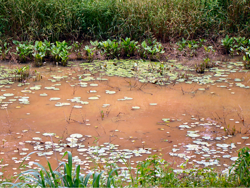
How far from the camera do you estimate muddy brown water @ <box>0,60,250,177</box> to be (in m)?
3.69

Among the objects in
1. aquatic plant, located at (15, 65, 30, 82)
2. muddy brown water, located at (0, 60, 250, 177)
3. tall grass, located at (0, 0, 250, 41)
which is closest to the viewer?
muddy brown water, located at (0, 60, 250, 177)

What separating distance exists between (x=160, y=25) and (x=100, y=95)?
3.76 m

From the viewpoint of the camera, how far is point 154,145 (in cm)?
371

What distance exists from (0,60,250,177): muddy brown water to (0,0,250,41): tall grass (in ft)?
9.10

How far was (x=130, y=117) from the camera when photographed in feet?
14.8

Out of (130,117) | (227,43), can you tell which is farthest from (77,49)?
(130,117)

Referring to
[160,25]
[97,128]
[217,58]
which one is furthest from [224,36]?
[97,128]

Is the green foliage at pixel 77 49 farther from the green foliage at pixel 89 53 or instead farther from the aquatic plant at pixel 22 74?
the aquatic plant at pixel 22 74

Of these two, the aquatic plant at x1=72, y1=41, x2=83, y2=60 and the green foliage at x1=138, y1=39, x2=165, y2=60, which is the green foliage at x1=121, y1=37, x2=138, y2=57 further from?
the aquatic plant at x1=72, y1=41, x2=83, y2=60

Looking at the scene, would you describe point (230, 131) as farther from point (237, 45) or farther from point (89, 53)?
point (89, 53)

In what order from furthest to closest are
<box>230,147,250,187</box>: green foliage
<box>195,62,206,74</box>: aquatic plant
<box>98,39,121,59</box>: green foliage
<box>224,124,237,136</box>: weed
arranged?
1. <box>98,39,121,59</box>: green foliage
2. <box>195,62,206,74</box>: aquatic plant
3. <box>224,124,237,136</box>: weed
4. <box>230,147,250,187</box>: green foliage

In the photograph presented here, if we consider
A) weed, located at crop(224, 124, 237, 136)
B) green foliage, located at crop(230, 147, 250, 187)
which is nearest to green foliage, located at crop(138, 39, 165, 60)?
weed, located at crop(224, 124, 237, 136)

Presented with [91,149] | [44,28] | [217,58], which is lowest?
[91,149]

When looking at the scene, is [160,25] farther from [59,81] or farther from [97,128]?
[97,128]
